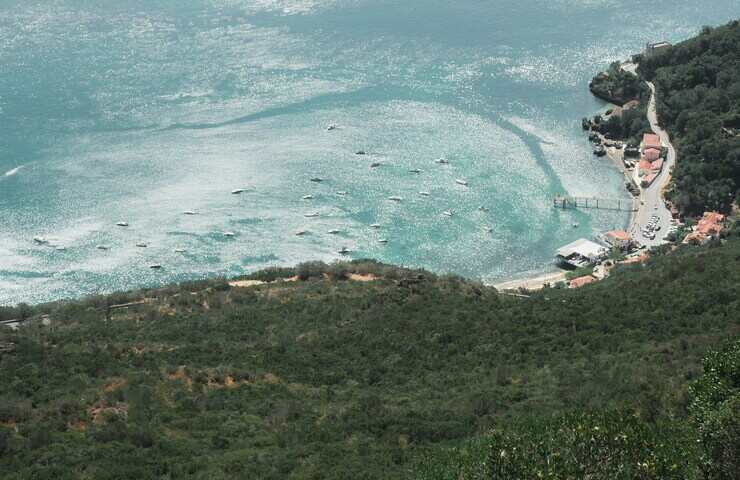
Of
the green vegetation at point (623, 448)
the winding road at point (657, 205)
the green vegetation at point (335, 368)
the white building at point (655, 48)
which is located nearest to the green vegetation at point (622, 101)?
the winding road at point (657, 205)

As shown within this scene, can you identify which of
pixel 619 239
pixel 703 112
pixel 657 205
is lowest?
pixel 619 239

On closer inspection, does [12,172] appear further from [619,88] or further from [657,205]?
[619,88]

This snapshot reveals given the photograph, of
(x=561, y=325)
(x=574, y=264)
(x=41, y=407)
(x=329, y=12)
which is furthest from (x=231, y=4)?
(x=41, y=407)

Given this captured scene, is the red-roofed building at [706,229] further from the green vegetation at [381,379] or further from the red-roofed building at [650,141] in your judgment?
the red-roofed building at [650,141]

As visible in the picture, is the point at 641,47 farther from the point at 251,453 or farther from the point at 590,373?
the point at 251,453

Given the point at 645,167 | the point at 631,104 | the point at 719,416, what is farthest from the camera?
the point at 631,104

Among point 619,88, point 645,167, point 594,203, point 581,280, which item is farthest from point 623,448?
point 619,88
